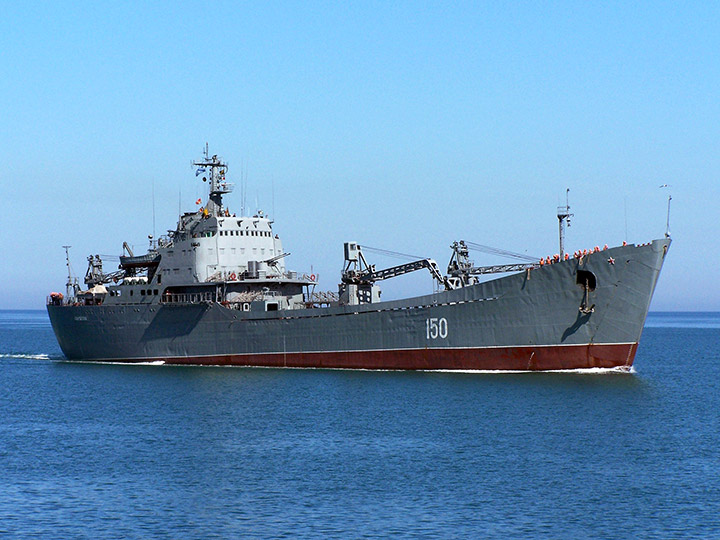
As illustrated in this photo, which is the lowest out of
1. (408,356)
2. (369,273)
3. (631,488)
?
(631,488)

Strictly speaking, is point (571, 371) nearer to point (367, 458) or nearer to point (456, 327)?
point (456, 327)

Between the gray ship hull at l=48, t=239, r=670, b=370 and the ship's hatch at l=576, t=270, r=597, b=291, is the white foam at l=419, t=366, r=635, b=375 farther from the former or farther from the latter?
the ship's hatch at l=576, t=270, r=597, b=291

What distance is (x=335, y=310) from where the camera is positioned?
49.2 meters

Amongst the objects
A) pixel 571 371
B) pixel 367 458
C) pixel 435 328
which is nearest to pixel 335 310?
pixel 435 328

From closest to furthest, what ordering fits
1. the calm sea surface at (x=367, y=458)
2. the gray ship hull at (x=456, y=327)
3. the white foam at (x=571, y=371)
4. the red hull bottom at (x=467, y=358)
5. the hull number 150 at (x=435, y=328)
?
the calm sea surface at (x=367, y=458) < the gray ship hull at (x=456, y=327) < the red hull bottom at (x=467, y=358) < the white foam at (x=571, y=371) < the hull number 150 at (x=435, y=328)

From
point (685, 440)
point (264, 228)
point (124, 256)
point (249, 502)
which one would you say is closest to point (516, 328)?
point (685, 440)

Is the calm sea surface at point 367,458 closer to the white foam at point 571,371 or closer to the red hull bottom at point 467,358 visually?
the white foam at point 571,371

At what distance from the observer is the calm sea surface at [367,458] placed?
22.2 meters

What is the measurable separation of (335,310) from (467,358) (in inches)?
304

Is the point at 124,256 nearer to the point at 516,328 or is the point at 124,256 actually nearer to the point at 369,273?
the point at 369,273

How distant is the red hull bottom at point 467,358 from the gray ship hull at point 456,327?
0.16 ft

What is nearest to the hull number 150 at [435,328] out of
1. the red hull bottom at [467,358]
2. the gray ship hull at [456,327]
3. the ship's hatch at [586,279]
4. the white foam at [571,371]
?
the gray ship hull at [456,327]

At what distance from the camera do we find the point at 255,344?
52.1 metres

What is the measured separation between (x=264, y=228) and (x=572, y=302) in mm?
20731
